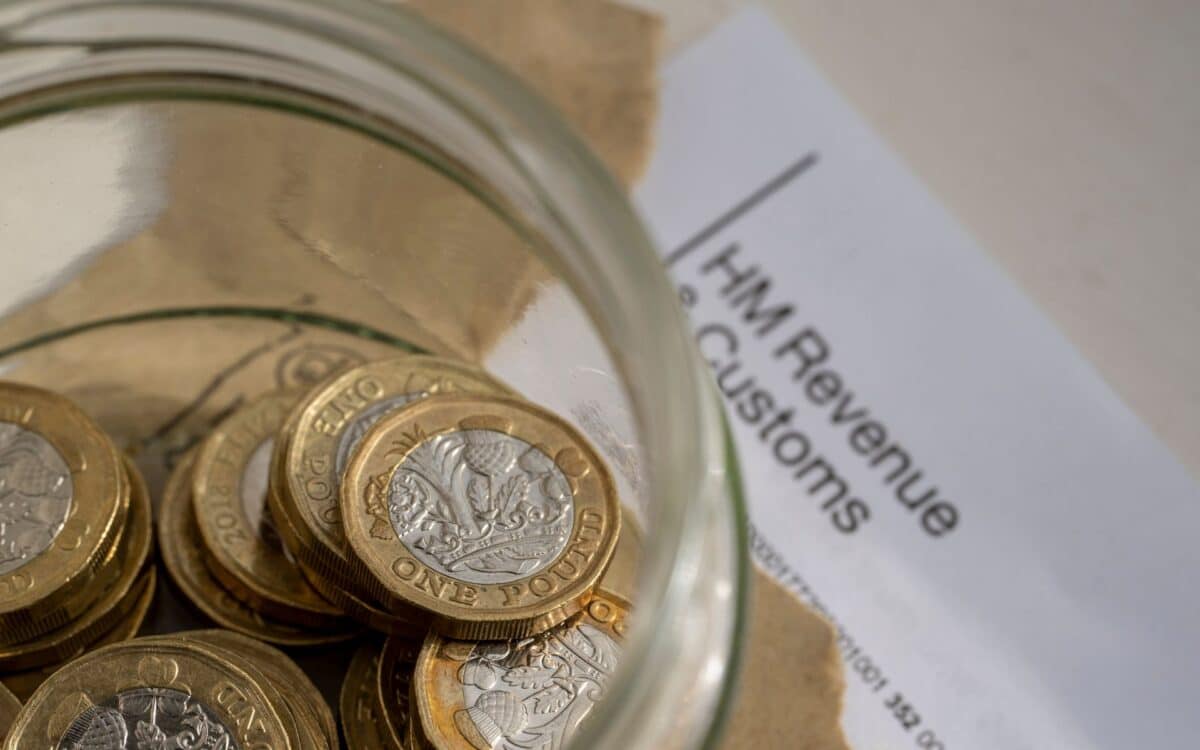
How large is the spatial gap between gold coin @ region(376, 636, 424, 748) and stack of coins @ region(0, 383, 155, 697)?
0.12 meters

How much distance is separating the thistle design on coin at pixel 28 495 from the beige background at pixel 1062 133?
48cm

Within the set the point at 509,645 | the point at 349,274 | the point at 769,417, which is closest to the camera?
the point at 509,645

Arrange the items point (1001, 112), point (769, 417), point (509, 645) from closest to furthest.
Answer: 1. point (509, 645)
2. point (769, 417)
3. point (1001, 112)

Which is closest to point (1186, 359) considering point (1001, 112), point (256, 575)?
point (1001, 112)

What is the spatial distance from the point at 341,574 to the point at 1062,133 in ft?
1.91

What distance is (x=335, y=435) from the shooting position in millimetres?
598


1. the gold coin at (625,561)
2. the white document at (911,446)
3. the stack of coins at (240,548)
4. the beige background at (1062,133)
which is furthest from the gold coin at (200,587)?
the beige background at (1062,133)

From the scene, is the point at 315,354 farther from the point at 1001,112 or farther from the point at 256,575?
the point at 1001,112

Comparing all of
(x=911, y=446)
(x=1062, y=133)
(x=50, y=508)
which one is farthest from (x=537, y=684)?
(x=1062, y=133)

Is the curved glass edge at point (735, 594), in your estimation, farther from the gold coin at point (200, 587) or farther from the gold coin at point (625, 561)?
the gold coin at point (200, 587)

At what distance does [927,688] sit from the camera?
738mm

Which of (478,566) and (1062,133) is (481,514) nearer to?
(478,566)

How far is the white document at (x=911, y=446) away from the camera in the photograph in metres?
0.74

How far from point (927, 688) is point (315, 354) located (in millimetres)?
366
